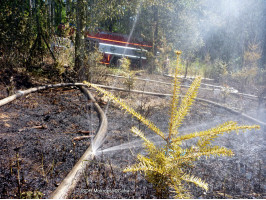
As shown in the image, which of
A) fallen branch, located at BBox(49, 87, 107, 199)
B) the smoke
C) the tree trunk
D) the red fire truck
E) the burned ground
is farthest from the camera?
the smoke

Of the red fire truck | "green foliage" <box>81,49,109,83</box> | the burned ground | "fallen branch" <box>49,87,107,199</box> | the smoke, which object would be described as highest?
the smoke

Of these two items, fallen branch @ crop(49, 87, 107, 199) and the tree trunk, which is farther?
the tree trunk

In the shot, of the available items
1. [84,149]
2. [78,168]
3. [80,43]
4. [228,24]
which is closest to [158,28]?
[228,24]

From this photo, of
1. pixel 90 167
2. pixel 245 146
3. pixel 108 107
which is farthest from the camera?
pixel 108 107

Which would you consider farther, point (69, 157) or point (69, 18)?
point (69, 18)

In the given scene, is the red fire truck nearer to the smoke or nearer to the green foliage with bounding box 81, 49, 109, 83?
the green foliage with bounding box 81, 49, 109, 83

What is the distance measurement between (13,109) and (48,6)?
13.2 ft

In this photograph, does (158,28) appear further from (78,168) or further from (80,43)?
(78,168)

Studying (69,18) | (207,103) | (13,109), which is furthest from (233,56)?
(13,109)

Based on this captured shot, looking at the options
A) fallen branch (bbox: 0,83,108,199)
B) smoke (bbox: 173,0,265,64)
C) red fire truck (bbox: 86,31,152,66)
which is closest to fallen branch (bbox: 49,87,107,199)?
fallen branch (bbox: 0,83,108,199)

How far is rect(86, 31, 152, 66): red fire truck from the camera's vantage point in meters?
8.52

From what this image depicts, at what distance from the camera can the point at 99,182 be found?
1.71 metres

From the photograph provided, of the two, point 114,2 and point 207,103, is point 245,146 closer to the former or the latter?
point 207,103

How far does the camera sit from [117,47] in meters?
8.98
